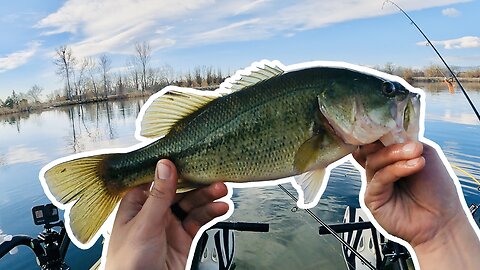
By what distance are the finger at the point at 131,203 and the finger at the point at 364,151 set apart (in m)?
0.60

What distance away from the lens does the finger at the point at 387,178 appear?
1.00 metres

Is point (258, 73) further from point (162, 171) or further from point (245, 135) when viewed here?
point (162, 171)

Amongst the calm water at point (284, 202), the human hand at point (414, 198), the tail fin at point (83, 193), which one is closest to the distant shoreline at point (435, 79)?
the calm water at point (284, 202)

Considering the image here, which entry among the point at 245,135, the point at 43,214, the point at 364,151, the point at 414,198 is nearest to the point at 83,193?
the point at 245,135

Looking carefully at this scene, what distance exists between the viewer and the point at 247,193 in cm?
684

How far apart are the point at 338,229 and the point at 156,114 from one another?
1558 millimetres

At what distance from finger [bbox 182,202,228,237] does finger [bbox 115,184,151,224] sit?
19 centimetres

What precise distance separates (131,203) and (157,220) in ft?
0.40

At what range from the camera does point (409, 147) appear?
39.6 inches

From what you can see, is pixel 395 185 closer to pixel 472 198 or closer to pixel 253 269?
pixel 253 269

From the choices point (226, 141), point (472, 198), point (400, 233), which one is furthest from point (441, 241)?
point (472, 198)

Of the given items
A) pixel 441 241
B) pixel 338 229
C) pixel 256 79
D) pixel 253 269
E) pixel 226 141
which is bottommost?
pixel 253 269

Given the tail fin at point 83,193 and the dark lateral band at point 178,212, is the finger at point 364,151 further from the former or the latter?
the tail fin at point 83,193

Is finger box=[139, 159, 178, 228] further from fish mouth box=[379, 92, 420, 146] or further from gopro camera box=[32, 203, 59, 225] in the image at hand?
gopro camera box=[32, 203, 59, 225]
